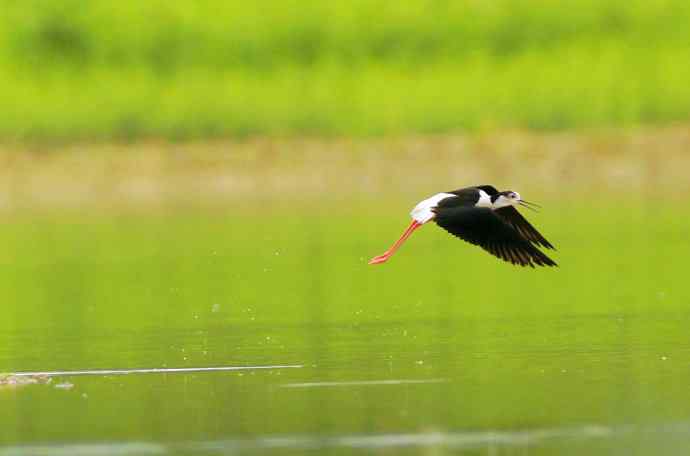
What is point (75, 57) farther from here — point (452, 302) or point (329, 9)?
point (452, 302)

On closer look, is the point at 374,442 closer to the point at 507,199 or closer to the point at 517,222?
the point at 507,199

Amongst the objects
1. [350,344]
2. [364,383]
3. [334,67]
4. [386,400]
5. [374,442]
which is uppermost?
[334,67]

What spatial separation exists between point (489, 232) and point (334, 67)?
24.1 m

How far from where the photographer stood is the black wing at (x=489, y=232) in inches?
562

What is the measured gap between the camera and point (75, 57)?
3978 centimetres

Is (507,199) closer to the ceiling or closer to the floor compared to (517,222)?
closer to the ceiling

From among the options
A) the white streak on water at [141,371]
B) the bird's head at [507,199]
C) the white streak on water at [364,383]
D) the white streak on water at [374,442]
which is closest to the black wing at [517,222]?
the bird's head at [507,199]

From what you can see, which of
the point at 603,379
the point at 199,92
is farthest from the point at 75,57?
the point at 603,379

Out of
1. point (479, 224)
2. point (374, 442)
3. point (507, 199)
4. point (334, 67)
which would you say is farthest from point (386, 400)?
point (334, 67)

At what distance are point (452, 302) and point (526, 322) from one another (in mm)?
1943

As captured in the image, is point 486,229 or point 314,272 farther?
point 314,272

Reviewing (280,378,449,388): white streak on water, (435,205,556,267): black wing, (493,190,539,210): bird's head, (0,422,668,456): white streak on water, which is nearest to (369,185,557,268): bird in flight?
(435,205,556,267): black wing

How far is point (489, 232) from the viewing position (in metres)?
14.4

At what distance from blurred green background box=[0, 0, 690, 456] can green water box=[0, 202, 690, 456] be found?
41 mm
